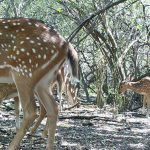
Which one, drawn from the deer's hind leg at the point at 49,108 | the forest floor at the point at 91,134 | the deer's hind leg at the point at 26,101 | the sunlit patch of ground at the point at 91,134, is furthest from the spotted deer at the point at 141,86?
the deer's hind leg at the point at 26,101

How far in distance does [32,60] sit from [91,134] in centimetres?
321

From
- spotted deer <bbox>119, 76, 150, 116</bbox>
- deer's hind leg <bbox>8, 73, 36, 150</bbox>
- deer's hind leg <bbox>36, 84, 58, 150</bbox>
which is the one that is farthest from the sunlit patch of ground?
spotted deer <bbox>119, 76, 150, 116</bbox>

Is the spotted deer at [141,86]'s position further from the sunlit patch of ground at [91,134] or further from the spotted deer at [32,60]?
the spotted deer at [32,60]

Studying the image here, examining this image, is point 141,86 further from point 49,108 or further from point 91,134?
point 49,108

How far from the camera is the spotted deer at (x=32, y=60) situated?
638cm

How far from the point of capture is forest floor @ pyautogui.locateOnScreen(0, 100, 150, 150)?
300 inches

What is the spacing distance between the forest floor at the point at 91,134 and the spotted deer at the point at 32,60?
0.89m

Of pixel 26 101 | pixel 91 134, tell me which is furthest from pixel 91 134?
pixel 26 101

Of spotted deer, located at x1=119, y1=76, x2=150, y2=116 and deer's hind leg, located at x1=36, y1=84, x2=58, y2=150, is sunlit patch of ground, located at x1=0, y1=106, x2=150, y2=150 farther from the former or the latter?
spotted deer, located at x1=119, y1=76, x2=150, y2=116

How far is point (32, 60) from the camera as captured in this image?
21.4ft

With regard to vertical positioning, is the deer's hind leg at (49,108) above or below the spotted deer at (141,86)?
below

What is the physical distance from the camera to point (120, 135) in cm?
945

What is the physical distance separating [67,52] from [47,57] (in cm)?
34

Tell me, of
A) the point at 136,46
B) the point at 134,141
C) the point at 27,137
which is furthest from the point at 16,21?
the point at 136,46
